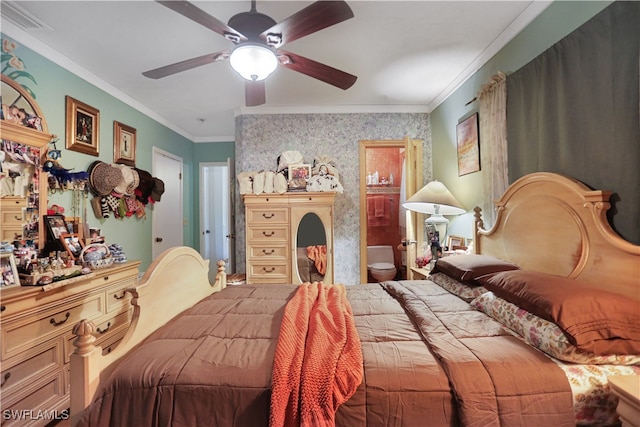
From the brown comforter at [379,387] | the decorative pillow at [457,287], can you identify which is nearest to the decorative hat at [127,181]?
the brown comforter at [379,387]

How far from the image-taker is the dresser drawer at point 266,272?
124 inches

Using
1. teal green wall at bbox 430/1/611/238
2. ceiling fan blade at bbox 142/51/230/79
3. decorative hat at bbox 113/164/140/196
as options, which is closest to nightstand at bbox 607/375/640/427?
teal green wall at bbox 430/1/611/238

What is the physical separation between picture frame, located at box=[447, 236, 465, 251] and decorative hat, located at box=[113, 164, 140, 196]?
3.47m

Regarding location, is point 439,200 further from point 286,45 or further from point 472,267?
point 286,45

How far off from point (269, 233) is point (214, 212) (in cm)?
220

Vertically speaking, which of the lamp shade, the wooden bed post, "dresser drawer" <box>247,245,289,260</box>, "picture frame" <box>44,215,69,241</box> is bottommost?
the wooden bed post

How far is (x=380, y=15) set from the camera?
1.88 meters

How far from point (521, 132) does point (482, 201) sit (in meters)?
0.69

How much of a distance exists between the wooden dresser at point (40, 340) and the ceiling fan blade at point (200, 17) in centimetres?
Answer: 177

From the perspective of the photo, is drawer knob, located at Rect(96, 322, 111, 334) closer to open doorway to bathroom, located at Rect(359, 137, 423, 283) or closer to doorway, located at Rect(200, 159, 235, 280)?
doorway, located at Rect(200, 159, 235, 280)

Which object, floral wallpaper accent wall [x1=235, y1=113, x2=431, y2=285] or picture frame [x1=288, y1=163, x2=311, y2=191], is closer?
picture frame [x1=288, y1=163, x2=311, y2=191]

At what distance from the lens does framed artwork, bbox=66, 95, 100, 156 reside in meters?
2.33

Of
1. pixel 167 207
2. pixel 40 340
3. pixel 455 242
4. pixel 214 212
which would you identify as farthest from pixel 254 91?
pixel 214 212

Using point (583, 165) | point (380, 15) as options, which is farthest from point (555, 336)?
point (380, 15)
